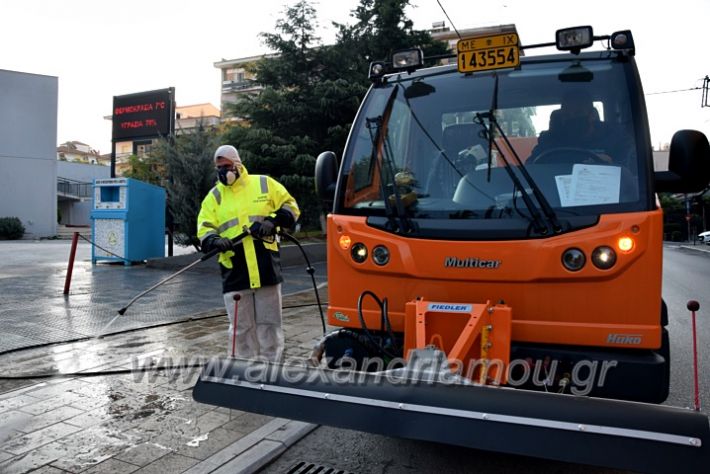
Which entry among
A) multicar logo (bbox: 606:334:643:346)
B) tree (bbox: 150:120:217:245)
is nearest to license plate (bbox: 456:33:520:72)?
multicar logo (bbox: 606:334:643:346)

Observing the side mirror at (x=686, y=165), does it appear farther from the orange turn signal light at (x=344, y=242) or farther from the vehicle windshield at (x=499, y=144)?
the orange turn signal light at (x=344, y=242)

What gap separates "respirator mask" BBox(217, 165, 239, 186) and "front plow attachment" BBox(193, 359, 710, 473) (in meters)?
2.07

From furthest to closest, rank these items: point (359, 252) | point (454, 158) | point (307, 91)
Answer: point (307, 91)
point (454, 158)
point (359, 252)

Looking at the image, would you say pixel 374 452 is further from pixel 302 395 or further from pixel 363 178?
pixel 363 178

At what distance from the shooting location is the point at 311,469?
3.51 m

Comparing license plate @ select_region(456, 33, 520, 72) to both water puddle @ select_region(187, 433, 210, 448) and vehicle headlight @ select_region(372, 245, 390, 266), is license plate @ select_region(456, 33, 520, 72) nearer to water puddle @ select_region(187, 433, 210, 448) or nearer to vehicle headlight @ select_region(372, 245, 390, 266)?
vehicle headlight @ select_region(372, 245, 390, 266)

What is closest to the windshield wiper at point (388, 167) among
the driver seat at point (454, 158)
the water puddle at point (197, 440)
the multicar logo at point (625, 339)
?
the driver seat at point (454, 158)

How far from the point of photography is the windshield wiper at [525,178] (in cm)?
331

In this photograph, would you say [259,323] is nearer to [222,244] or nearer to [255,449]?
[222,244]

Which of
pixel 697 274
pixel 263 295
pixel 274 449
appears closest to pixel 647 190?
pixel 274 449

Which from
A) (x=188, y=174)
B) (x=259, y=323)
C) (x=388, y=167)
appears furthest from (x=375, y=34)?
(x=388, y=167)

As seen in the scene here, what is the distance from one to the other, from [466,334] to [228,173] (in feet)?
8.40

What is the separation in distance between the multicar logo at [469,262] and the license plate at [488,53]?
1327mm

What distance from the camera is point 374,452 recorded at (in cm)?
379
